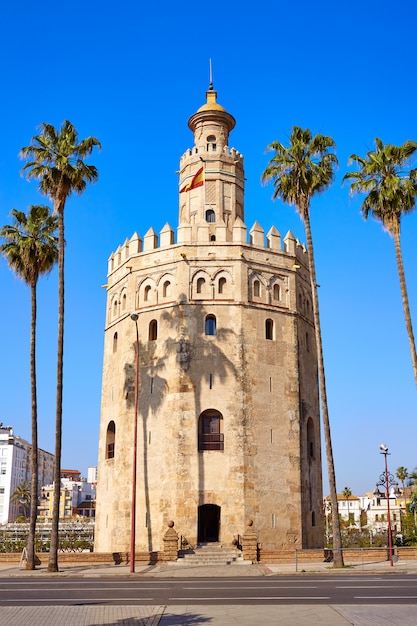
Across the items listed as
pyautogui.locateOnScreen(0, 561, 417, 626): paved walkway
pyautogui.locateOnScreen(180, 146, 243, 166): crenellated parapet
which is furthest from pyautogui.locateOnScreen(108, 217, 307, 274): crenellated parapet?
pyautogui.locateOnScreen(0, 561, 417, 626): paved walkway

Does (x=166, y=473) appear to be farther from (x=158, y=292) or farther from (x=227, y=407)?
(x=158, y=292)

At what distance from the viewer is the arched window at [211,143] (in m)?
39.7

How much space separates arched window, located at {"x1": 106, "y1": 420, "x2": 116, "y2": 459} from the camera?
119ft

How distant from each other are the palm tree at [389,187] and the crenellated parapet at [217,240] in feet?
21.1

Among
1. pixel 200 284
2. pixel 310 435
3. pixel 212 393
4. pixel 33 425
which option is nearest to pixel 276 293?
pixel 200 284

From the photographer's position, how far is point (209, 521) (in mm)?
32781

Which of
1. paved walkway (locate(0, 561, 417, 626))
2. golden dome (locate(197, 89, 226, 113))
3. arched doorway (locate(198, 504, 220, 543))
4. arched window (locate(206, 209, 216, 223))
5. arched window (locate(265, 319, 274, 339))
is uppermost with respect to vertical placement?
golden dome (locate(197, 89, 226, 113))

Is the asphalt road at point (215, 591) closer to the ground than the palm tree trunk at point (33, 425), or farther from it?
closer to the ground

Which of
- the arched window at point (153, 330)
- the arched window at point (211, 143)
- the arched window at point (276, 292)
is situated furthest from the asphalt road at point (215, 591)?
the arched window at point (211, 143)

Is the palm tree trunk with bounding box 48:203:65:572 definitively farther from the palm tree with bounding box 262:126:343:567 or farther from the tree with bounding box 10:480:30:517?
the tree with bounding box 10:480:30:517

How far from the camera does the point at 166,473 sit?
3175 cm

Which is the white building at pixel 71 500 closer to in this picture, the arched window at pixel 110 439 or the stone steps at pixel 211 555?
the arched window at pixel 110 439

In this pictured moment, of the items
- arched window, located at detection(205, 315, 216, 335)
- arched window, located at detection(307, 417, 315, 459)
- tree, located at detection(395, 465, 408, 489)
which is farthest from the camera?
tree, located at detection(395, 465, 408, 489)

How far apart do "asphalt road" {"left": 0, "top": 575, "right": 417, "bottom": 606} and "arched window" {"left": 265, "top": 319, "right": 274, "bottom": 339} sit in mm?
14711
